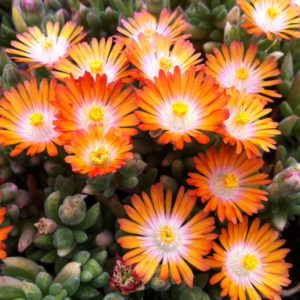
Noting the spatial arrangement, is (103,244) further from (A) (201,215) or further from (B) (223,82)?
(B) (223,82)

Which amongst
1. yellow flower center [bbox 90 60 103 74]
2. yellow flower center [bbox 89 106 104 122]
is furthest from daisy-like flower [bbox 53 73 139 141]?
yellow flower center [bbox 90 60 103 74]

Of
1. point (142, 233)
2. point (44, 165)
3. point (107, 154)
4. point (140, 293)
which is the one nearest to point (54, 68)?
point (44, 165)

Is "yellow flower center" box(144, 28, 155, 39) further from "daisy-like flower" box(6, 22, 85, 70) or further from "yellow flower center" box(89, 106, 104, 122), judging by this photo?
"yellow flower center" box(89, 106, 104, 122)

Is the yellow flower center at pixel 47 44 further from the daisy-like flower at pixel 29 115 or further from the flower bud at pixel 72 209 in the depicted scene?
the flower bud at pixel 72 209

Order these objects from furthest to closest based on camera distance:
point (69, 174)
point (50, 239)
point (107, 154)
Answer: point (69, 174) → point (50, 239) → point (107, 154)

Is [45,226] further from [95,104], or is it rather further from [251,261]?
[251,261]

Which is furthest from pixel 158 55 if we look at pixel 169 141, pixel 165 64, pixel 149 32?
pixel 169 141
